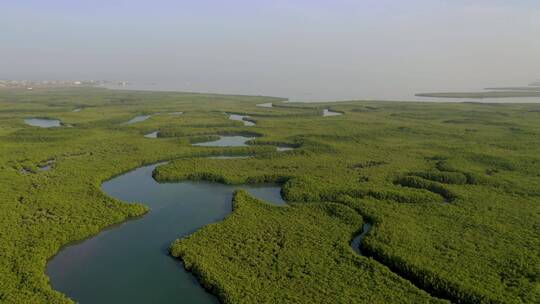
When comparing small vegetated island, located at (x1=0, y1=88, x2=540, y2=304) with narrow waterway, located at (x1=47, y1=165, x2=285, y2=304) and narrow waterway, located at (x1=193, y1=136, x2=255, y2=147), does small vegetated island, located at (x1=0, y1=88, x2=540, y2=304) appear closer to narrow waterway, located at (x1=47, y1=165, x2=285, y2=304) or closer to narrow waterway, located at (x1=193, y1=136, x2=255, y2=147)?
narrow waterway, located at (x1=47, y1=165, x2=285, y2=304)

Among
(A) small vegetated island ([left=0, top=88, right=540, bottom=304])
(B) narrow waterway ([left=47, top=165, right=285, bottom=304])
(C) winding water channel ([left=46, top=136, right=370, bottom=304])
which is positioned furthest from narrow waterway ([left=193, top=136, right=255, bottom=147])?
(B) narrow waterway ([left=47, top=165, right=285, bottom=304])

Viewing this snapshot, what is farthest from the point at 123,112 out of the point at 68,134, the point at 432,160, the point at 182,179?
the point at 432,160

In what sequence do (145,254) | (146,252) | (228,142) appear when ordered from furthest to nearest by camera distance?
(228,142)
(146,252)
(145,254)

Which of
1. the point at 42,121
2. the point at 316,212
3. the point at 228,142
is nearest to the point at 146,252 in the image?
the point at 316,212

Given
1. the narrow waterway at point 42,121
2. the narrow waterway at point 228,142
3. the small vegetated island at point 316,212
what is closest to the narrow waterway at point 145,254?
the small vegetated island at point 316,212

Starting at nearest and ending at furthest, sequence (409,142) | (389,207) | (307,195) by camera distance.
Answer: (389,207), (307,195), (409,142)

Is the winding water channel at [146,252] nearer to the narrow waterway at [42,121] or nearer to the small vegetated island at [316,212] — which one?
the small vegetated island at [316,212]

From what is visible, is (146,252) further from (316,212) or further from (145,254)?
(316,212)

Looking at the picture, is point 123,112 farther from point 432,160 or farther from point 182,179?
point 432,160

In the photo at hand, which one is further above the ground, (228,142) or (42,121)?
(42,121)
